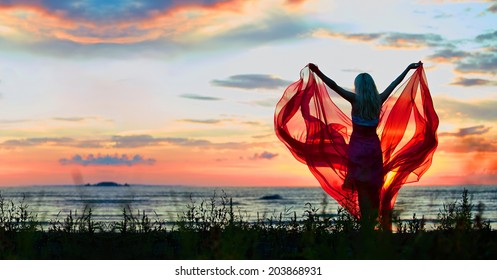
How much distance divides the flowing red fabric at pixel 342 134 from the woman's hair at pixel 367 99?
2.67 feet

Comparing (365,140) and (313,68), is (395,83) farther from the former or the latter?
(313,68)

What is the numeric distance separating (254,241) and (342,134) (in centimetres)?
337

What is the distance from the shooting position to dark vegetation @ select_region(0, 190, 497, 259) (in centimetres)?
589

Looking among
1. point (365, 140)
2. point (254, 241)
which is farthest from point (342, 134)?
point (254, 241)

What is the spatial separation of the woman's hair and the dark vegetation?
4.89ft

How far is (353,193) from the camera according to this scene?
9938 millimetres

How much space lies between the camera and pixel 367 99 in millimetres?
9609

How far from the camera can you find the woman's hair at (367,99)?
9617mm

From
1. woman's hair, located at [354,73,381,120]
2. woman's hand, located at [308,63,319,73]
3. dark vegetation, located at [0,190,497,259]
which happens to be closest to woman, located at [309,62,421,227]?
woman's hair, located at [354,73,381,120]

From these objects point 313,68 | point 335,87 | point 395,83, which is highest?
point 313,68

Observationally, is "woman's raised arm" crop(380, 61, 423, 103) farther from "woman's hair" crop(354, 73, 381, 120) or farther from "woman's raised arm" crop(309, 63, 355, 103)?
"woman's raised arm" crop(309, 63, 355, 103)

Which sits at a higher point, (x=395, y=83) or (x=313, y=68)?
(x=313, y=68)

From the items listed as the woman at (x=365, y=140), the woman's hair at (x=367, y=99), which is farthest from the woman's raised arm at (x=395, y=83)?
the woman's hair at (x=367, y=99)

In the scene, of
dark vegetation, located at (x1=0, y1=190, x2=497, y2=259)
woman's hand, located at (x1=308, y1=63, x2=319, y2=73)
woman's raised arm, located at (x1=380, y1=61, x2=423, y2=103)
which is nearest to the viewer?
dark vegetation, located at (x1=0, y1=190, x2=497, y2=259)
